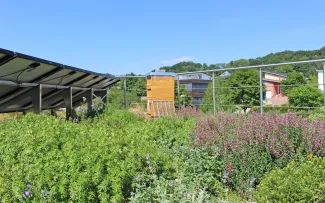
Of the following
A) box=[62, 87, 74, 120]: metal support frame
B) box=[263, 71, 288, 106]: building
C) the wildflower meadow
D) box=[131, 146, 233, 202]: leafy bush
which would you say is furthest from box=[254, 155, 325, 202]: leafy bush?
box=[62, 87, 74, 120]: metal support frame

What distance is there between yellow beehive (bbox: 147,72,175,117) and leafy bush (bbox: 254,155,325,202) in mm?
6966

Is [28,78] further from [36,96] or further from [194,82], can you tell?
[194,82]

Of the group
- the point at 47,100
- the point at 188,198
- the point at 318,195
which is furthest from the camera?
the point at 47,100

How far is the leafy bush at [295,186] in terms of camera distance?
214 centimetres

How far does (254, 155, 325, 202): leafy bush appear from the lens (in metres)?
2.14

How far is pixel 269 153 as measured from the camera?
10.9 ft

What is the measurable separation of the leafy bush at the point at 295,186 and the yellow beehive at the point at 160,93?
22.9 ft

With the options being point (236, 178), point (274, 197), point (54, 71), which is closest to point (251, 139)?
point (236, 178)

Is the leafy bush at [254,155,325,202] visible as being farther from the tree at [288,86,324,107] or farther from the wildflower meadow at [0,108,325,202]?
the tree at [288,86,324,107]

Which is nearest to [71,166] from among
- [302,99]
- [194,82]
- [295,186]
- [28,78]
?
[295,186]

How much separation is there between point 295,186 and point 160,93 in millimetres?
7467

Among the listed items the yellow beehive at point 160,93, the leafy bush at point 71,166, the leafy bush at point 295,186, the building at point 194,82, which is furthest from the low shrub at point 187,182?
the yellow beehive at point 160,93

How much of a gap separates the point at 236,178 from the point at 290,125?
88 cm

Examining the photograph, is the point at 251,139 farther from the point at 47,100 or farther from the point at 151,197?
the point at 47,100
